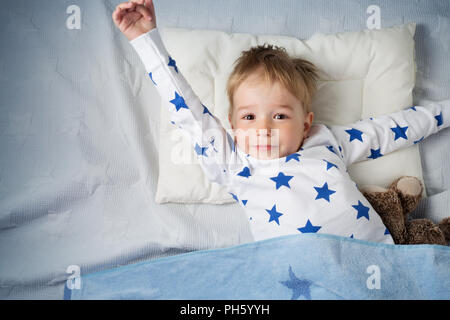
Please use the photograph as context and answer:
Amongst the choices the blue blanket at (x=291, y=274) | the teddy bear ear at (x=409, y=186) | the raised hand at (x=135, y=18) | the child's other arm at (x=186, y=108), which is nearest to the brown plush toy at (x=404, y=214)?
the teddy bear ear at (x=409, y=186)

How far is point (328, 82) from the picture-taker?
44.3 inches

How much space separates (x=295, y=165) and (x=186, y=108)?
31 cm

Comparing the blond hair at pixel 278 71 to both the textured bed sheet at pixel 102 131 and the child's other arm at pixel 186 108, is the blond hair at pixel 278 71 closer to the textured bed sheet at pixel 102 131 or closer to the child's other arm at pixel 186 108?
the child's other arm at pixel 186 108

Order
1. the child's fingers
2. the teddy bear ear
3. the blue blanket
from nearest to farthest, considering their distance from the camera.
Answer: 1. the blue blanket
2. the child's fingers
3. the teddy bear ear

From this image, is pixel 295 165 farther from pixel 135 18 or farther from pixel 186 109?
pixel 135 18

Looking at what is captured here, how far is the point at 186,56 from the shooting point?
3.66ft

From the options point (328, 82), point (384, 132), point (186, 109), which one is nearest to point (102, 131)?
point (186, 109)

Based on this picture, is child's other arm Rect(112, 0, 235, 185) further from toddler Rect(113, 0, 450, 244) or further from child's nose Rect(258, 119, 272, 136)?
child's nose Rect(258, 119, 272, 136)

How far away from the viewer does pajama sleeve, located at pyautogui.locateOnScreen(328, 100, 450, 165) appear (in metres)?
1.05

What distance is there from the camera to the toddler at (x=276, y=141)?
89cm

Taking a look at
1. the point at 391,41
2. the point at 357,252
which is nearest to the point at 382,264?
the point at 357,252

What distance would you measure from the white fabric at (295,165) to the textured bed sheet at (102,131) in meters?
0.16

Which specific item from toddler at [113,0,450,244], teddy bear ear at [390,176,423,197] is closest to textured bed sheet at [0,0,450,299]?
teddy bear ear at [390,176,423,197]

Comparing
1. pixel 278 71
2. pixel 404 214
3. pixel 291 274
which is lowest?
pixel 291 274
